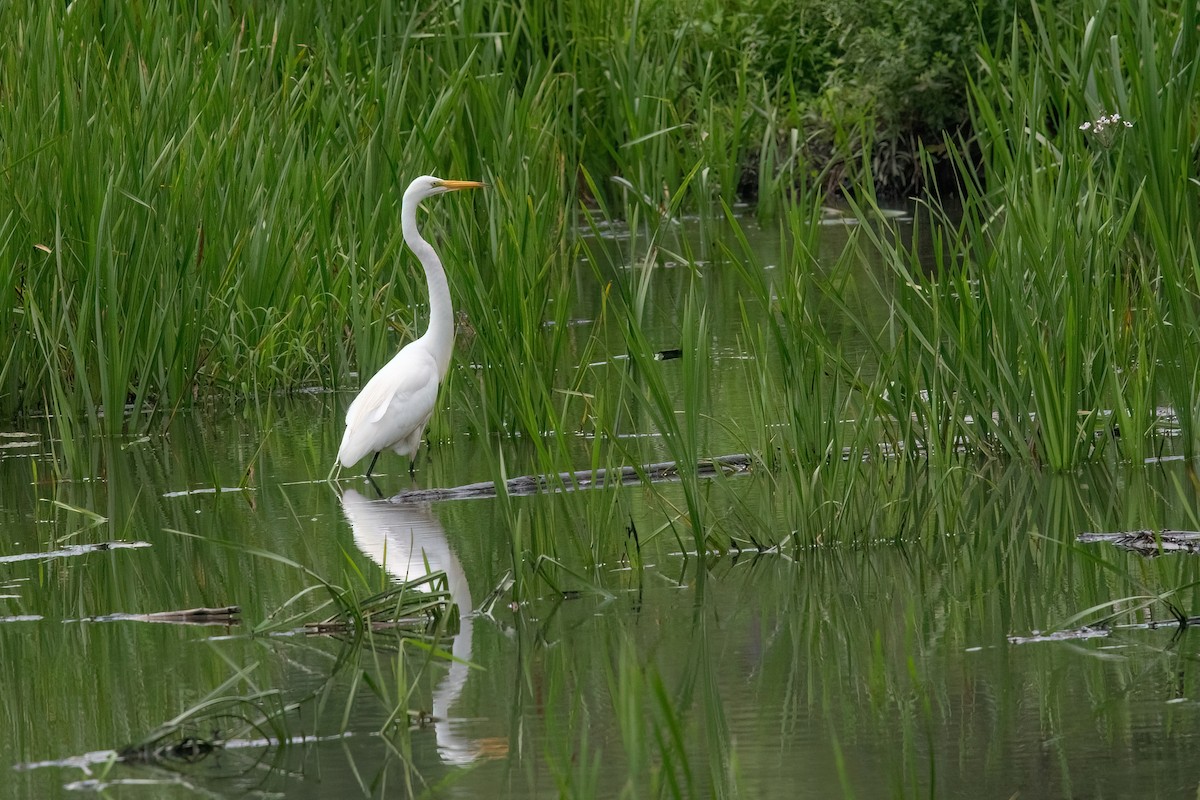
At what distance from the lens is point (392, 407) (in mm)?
5891

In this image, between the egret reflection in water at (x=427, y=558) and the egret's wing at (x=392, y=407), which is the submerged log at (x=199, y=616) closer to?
the egret reflection in water at (x=427, y=558)

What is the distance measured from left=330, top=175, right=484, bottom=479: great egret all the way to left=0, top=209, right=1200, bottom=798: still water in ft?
1.20

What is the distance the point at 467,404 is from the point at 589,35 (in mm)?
7172

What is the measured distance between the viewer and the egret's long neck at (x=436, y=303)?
655cm

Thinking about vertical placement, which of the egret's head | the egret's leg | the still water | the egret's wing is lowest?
the egret's leg

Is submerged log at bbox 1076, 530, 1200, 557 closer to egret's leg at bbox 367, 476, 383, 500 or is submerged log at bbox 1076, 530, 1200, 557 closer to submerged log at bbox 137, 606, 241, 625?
submerged log at bbox 137, 606, 241, 625

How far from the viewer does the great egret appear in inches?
230

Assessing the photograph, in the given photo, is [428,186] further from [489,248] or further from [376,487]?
[376,487]

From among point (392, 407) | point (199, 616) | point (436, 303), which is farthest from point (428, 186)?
point (199, 616)

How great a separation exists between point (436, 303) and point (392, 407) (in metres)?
0.83

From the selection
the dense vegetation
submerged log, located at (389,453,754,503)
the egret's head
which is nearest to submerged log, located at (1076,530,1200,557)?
the dense vegetation

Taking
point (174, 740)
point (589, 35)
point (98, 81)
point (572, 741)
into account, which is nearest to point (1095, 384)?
point (572, 741)

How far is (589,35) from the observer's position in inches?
491

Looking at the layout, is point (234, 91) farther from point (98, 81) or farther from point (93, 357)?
point (93, 357)
